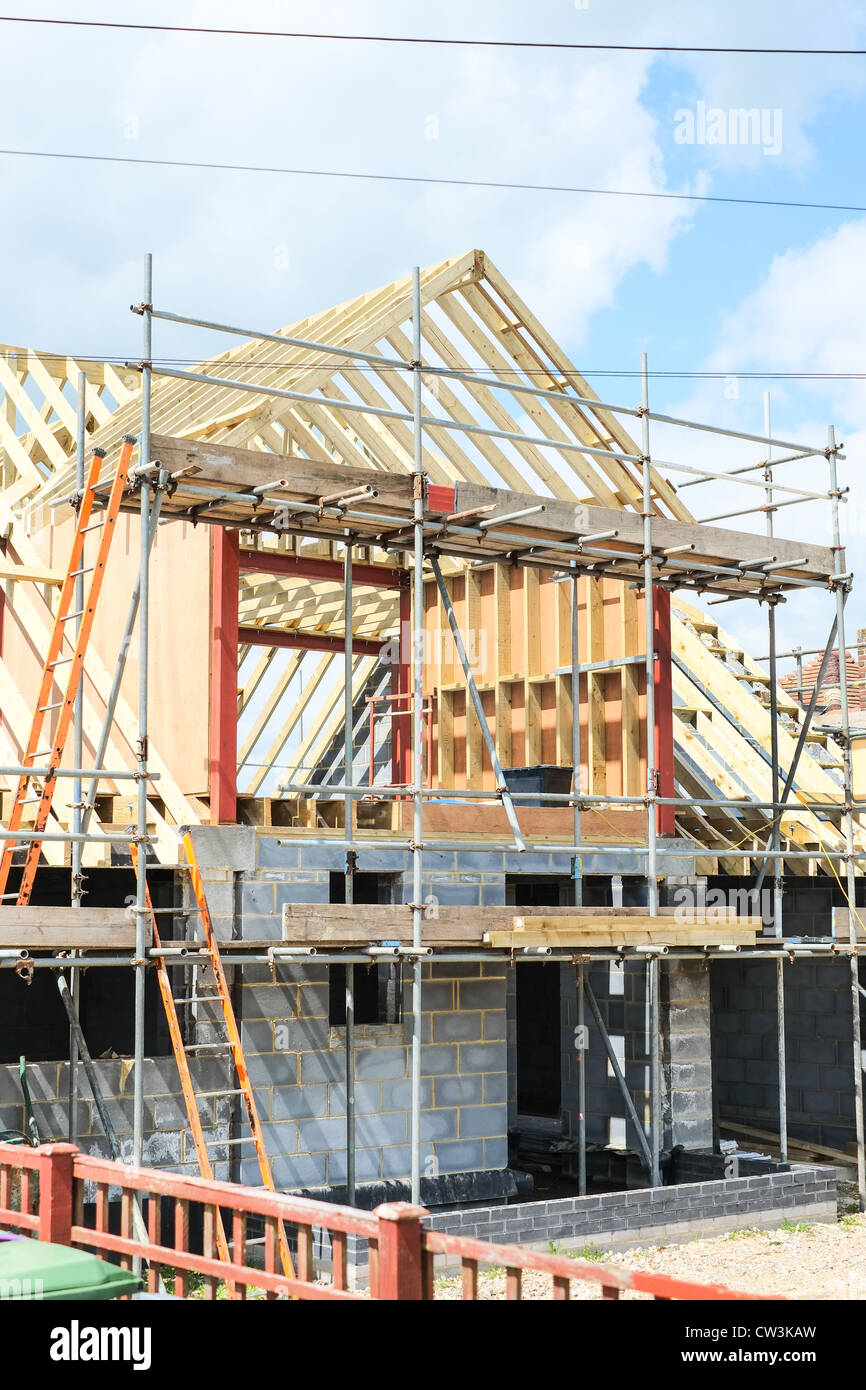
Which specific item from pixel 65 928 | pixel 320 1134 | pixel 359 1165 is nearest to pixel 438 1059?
pixel 359 1165

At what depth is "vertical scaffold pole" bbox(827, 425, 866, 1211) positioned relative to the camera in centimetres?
1334

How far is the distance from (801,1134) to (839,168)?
9.92m

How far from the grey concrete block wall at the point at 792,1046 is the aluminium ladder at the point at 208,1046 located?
7475 millimetres

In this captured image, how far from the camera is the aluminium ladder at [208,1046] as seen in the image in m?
9.44

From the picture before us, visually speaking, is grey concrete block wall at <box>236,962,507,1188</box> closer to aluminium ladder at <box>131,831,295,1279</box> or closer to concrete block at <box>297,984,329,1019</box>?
concrete block at <box>297,984,329,1019</box>

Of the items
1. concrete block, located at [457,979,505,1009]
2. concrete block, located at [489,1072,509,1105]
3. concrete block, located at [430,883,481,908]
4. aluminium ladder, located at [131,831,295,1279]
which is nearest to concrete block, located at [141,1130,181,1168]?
aluminium ladder, located at [131,831,295,1279]

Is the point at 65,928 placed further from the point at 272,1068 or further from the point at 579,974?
the point at 579,974

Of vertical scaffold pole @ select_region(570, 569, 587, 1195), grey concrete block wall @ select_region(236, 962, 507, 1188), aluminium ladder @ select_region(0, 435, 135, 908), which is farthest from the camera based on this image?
vertical scaffold pole @ select_region(570, 569, 587, 1195)

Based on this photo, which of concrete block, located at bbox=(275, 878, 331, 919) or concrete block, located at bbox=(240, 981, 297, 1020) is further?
concrete block, located at bbox=(275, 878, 331, 919)

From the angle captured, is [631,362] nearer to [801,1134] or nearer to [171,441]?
[171,441]

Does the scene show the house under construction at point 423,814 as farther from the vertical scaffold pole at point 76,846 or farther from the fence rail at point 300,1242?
the fence rail at point 300,1242

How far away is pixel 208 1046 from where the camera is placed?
988cm

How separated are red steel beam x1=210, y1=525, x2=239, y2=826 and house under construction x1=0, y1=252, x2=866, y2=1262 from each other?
0.04 meters

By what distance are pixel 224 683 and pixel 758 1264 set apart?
6.03 meters
